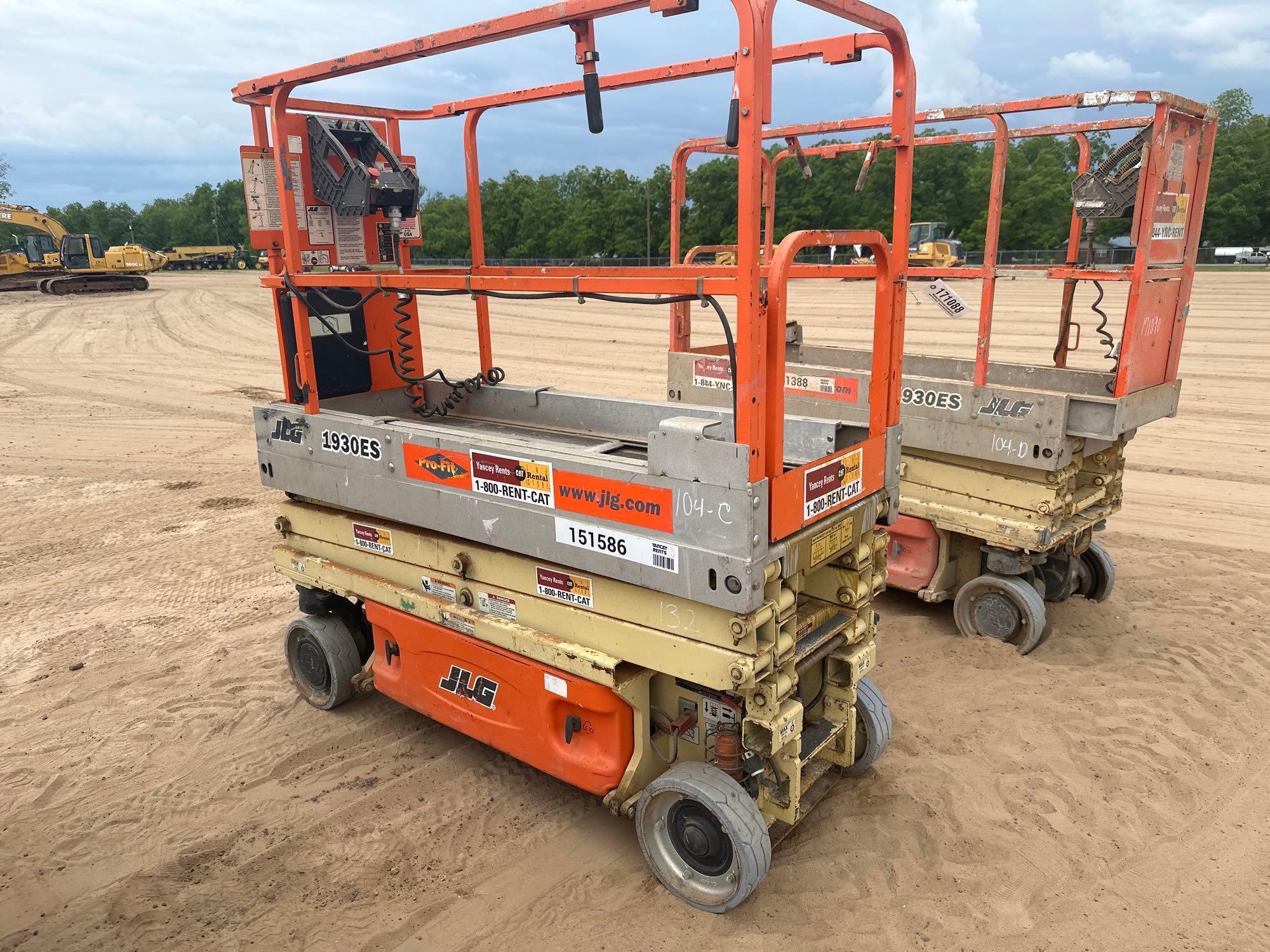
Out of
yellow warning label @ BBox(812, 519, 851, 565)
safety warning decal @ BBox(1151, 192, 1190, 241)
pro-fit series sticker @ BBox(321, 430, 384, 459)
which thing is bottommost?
yellow warning label @ BBox(812, 519, 851, 565)

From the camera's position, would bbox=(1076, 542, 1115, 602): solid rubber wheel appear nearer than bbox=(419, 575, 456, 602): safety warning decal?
Answer: No

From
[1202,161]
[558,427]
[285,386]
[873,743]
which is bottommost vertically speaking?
[873,743]

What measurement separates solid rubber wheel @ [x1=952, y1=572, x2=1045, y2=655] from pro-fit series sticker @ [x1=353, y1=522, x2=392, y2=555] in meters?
3.92

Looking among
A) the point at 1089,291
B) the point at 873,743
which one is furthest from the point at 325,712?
the point at 1089,291

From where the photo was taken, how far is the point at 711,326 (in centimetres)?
2150

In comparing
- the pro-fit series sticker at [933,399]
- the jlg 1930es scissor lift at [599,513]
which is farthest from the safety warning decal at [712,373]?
the jlg 1930es scissor lift at [599,513]

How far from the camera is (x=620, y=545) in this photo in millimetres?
3457

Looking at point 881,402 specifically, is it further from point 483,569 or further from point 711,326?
point 711,326

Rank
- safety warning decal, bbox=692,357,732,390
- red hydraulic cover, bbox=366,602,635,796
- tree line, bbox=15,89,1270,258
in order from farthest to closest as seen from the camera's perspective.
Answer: tree line, bbox=15,89,1270,258, safety warning decal, bbox=692,357,732,390, red hydraulic cover, bbox=366,602,635,796

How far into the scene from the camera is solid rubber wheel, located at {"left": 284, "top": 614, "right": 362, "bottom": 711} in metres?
5.11

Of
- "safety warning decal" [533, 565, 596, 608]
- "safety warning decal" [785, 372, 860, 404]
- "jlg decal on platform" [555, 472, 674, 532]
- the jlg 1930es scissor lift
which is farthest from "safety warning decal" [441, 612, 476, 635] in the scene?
"safety warning decal" [785, 372, 860, 404]

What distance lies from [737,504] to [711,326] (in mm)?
18891

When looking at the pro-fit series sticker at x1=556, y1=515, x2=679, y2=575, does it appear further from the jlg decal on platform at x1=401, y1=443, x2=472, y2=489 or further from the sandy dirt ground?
the sandy dirt ground

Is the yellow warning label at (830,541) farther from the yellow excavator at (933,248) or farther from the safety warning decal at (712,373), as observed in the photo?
the yellow excavator at (933,248)
